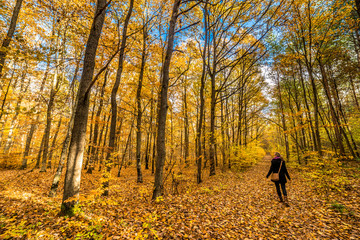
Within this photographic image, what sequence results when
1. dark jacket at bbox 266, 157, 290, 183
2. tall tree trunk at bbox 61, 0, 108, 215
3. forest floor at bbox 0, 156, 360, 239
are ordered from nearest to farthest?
forest floor at bbox 0, 156, 360, 239
tall tree trunk at bbox 61, 0, 108, 215
dark jacket at bbox 266, 157, 290, 183

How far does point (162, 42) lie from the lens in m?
10.4

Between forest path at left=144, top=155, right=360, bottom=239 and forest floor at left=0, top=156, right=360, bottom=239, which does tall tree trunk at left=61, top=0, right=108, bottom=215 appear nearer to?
forest floor at left=0, top=156, right=360, bottom=239

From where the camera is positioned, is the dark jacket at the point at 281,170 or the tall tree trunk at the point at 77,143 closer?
the tall tree trunk at the point at 77,143

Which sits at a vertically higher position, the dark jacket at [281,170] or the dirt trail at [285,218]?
the dark jacket at [281,170]

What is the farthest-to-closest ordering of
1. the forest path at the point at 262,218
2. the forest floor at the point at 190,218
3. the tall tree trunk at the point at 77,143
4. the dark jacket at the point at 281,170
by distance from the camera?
the dark jacket at the point at 281,170 → the tall tree trunk at the point at 77,143 → the forest path at the point at 262,218 → the forest floor at the point at 190,218

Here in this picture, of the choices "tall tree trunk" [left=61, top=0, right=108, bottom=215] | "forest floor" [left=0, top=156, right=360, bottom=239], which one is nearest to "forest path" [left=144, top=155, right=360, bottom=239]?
"forest floor" [left=0, top=156, right=360, bottom=239]

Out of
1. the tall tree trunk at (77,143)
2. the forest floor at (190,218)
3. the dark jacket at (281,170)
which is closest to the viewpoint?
the forest floor at (190,218)

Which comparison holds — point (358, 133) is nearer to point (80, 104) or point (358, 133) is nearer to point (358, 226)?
point (358, 226)

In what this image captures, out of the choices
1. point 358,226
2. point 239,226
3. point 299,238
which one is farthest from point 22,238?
point 358,226

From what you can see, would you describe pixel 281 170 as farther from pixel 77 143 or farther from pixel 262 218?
pixel 77 143

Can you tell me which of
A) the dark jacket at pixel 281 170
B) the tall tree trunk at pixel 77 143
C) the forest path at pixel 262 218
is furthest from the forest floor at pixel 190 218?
the dark jacket at pixel 281 170

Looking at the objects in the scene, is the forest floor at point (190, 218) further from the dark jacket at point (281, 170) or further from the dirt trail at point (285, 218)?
the dark jacket at point (281, 170)

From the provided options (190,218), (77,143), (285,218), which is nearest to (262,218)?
(285,218)

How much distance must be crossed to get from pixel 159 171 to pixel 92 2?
8.71 meters
